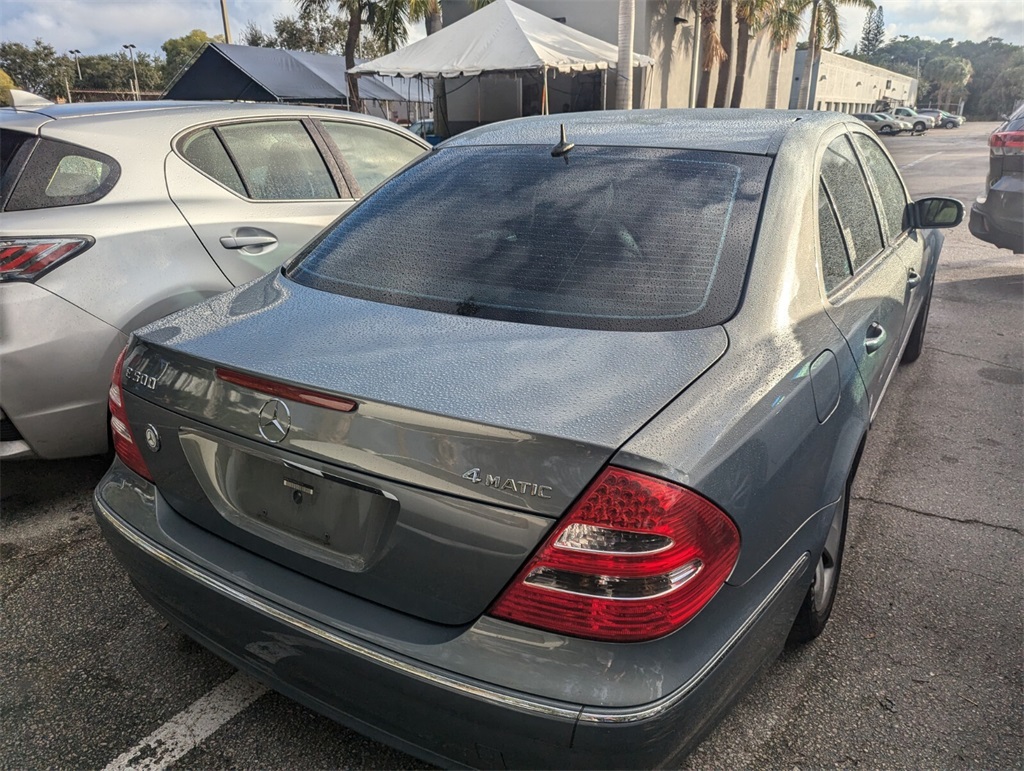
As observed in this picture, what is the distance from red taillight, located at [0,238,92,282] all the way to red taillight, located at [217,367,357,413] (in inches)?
→ 65.7

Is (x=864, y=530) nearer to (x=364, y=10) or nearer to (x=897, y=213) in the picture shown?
(x=897, y=213)

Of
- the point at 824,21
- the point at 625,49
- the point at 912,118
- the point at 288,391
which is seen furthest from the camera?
the point at 912,118

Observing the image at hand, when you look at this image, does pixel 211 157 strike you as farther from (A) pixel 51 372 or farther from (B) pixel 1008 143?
(B) pixel 1008 143

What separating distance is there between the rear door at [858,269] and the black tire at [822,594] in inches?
17.5

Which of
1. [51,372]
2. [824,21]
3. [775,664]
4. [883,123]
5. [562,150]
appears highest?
[824,21]

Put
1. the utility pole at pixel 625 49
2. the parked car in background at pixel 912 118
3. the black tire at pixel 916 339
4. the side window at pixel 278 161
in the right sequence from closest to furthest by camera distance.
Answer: the side window at pixel 278 161, the black tire at pixel 916 339, the utility pole at pixel 625 49, the parked car in background at pixel 912 118

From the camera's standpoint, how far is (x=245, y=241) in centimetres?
340

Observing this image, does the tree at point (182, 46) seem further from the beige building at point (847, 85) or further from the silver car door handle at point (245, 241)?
the silver car door handle at point (245, 241)

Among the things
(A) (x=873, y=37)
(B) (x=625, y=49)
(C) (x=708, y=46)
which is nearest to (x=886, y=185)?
(B) (x=625, y=49)

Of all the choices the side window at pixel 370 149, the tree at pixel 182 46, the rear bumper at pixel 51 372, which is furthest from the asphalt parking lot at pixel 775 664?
the tree at pixel 182 46

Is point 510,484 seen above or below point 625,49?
below

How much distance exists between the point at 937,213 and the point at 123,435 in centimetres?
334

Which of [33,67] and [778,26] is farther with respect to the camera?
[33,67]

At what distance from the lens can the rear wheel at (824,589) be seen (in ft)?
6.94
